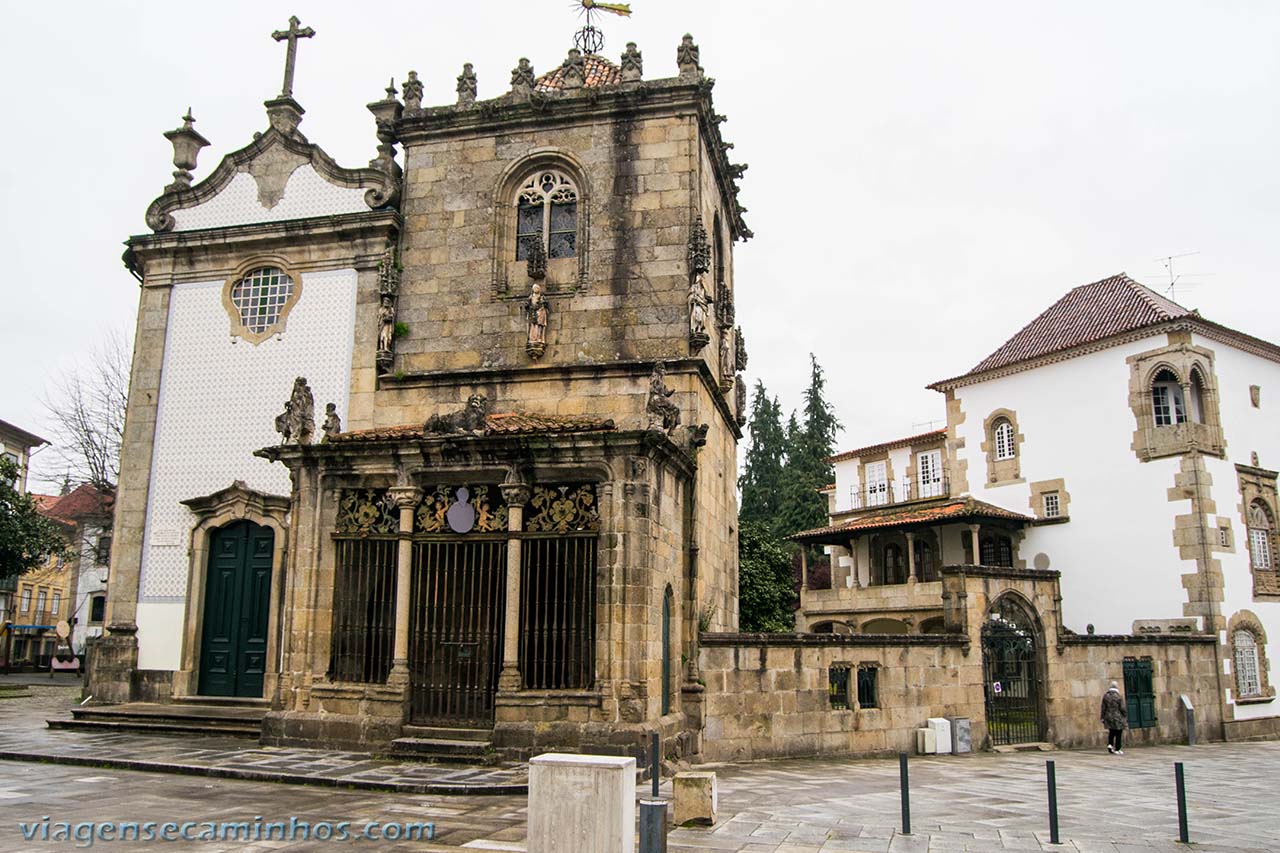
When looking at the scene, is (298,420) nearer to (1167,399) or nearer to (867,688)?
(867,688)

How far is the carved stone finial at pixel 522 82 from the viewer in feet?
55.8

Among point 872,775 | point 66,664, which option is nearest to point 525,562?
point 872,775

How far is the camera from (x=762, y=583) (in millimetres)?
29578

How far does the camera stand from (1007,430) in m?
30.8

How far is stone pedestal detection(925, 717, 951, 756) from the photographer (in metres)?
16.6

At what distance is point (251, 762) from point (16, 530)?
19.0 meters

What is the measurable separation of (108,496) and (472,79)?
72.1 feet

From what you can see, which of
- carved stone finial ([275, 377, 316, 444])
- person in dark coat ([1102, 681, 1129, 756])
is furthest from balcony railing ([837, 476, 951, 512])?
carved stone finial ([275, 377, 316, 444])

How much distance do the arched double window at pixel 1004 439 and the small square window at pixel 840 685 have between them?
1697cm

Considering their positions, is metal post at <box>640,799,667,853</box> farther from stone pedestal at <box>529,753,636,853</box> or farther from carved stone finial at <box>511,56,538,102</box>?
carved stone finial at <box>511,56,538,102</box>

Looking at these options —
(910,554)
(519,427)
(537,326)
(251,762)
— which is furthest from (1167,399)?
(251,762)

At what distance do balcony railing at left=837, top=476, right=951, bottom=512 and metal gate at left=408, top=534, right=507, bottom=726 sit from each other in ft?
90.0

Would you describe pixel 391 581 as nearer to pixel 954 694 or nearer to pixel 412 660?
pixel 412 660

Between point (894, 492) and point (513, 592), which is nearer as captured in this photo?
point (513, 592)
